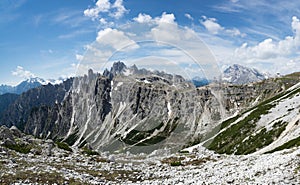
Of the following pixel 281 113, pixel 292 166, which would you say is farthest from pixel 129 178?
pixel 281 113

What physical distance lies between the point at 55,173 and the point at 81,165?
9192 mm

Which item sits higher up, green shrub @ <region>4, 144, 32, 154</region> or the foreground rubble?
green shrub @ <region>4, 144, 32, 154</region>

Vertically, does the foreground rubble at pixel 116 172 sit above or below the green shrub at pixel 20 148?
below

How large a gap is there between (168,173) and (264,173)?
52.0 feet

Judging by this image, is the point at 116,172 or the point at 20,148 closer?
the point at 116,172

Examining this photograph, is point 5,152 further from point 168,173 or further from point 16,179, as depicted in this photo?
point 168,173

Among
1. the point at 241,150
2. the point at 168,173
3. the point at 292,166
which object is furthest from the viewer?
the point at 241,150

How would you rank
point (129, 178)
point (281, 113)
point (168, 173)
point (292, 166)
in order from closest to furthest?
1. point (292, 166)
2. point (129, 178)
3. point (168, 173)
4. point (281, 113)

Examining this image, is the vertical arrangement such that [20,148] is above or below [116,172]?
above

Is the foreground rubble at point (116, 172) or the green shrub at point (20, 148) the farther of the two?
the green shrub at point (20, 148)

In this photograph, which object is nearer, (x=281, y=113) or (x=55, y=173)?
(x=55, y=173)

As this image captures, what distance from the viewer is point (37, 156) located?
139 feet

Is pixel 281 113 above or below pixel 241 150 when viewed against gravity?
above

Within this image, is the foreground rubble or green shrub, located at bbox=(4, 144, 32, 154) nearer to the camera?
the foreground rubble
